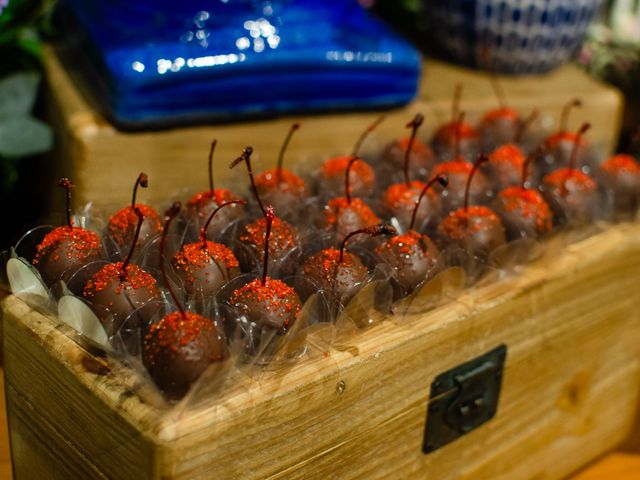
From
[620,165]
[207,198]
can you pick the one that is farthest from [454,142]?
[207,198]

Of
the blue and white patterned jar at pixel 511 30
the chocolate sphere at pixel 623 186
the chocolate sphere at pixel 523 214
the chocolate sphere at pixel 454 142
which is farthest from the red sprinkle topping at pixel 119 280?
the blue and white patterned jar at pixel 511 30

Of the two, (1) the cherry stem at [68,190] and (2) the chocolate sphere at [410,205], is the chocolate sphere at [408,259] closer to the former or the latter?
(2) the chocolate sphere at [410,205]

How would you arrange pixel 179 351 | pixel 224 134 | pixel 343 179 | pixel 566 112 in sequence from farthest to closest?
pixel 566 112
pixel 224 134
pixel 343 179
pixel 179 351

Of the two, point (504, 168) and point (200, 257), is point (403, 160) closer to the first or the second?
point (504, 168)

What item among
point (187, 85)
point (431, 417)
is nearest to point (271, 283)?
point (431, 417)

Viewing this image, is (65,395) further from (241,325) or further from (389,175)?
(389,175)
